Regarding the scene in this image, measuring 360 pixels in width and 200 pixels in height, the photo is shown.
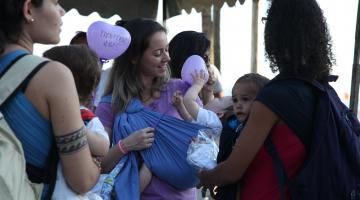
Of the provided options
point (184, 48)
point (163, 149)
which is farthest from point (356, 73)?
point (163, 149)

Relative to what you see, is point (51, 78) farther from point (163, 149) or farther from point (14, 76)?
point (163, 149)

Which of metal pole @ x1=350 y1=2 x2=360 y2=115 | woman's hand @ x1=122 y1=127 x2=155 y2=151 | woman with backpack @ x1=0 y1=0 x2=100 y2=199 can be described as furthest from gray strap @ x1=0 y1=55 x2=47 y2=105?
metal pole @ x1=350 y1=2 x2=360 y2=115

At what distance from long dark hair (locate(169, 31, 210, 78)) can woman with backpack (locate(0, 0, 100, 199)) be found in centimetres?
146

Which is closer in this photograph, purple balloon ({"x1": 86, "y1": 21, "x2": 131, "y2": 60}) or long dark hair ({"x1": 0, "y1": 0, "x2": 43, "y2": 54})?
long dark hair ({"x1": 0, "y1": 0, "x2": 43, "y2": 54})

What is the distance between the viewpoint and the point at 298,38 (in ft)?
6.02

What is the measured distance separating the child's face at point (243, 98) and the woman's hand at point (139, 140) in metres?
0.43

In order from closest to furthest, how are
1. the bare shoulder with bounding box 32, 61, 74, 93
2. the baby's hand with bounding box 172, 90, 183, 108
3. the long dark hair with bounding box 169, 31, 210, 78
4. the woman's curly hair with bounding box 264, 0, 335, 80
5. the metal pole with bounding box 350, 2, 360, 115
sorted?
the bare shoulder with bounding box 32, 61, 74, 93 → the woman's curly hair with bounding box 264, 0, 335, 80 → the baby's hand with bounding box 172, 90, 183, 108 → the long dark hair with bounding box 169, 31, 210, 78 → the metal pole with bounding box 350, 2, 360, 115

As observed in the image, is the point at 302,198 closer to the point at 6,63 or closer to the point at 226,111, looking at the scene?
the point at 226,111

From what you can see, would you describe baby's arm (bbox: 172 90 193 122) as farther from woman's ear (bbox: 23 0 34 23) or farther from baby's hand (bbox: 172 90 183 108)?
woman's ear (bbox: 23 0 34 23)

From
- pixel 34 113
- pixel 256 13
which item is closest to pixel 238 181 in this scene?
pixel 34 113

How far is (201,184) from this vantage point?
215 cm

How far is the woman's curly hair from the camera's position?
1839 mm

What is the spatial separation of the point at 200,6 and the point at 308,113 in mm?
4492

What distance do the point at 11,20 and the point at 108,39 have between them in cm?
140
